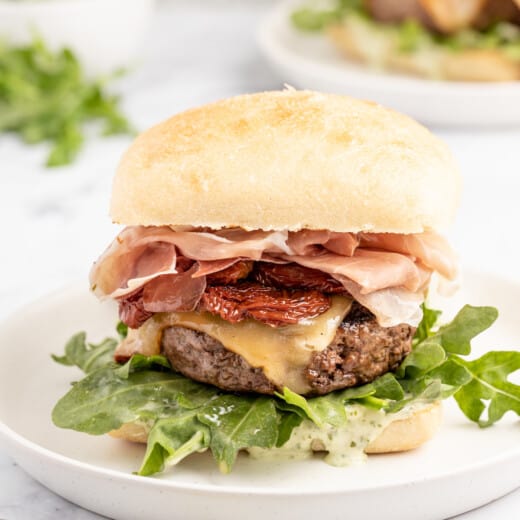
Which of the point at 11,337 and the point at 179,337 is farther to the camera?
the point at 11,337

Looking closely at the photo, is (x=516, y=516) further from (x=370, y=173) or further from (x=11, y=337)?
(x=11, y=337)

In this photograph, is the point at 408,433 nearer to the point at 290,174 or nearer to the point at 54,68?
the point at 290,174

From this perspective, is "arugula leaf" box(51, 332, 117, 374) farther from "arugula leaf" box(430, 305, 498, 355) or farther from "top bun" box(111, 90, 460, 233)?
"arugula leaf" box(430, 305, 498, 355)

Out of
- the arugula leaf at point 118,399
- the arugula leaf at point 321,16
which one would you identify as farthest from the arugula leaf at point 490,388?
the arugula leaf at point 321,16

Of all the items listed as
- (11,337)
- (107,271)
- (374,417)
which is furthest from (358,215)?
(11,337)

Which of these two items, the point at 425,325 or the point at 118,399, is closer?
the point at 118,399

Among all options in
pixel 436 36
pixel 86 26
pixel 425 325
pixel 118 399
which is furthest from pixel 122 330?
pixel 436 36
